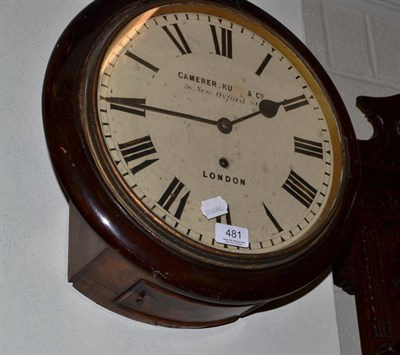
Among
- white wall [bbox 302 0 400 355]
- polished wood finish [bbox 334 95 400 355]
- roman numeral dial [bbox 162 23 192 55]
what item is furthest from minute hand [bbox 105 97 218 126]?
white wall [bbox 302 0 400 355]

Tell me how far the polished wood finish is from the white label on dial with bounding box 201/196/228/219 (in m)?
0.49

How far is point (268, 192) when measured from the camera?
1.30 meters

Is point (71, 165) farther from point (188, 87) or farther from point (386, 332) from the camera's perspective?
point (386, 332)

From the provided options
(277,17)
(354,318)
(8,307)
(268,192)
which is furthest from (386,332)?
(8,307)

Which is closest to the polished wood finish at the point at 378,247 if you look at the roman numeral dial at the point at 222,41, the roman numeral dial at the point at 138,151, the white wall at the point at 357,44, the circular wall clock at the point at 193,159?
the white wall at the point at 357,44

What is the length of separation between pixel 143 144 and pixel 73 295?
0.26 meters

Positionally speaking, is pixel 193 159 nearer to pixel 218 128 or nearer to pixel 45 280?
pixel 218 128

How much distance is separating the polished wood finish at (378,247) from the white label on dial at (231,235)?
0.48 meters

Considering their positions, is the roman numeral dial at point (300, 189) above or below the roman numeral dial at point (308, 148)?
below

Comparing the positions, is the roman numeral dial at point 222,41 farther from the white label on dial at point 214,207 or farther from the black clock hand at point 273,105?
the white label on dial at point 214,207

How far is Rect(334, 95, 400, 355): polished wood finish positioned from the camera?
1.61 metres

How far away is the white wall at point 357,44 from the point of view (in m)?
1.93

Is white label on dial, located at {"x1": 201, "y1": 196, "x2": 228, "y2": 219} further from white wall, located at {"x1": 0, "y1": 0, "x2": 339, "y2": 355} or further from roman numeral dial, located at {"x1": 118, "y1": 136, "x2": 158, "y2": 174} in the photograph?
white wall, located at {"x1": 0, "y1": 0, "x2": 339, "y2": 355}

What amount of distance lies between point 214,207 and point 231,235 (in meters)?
0.05
